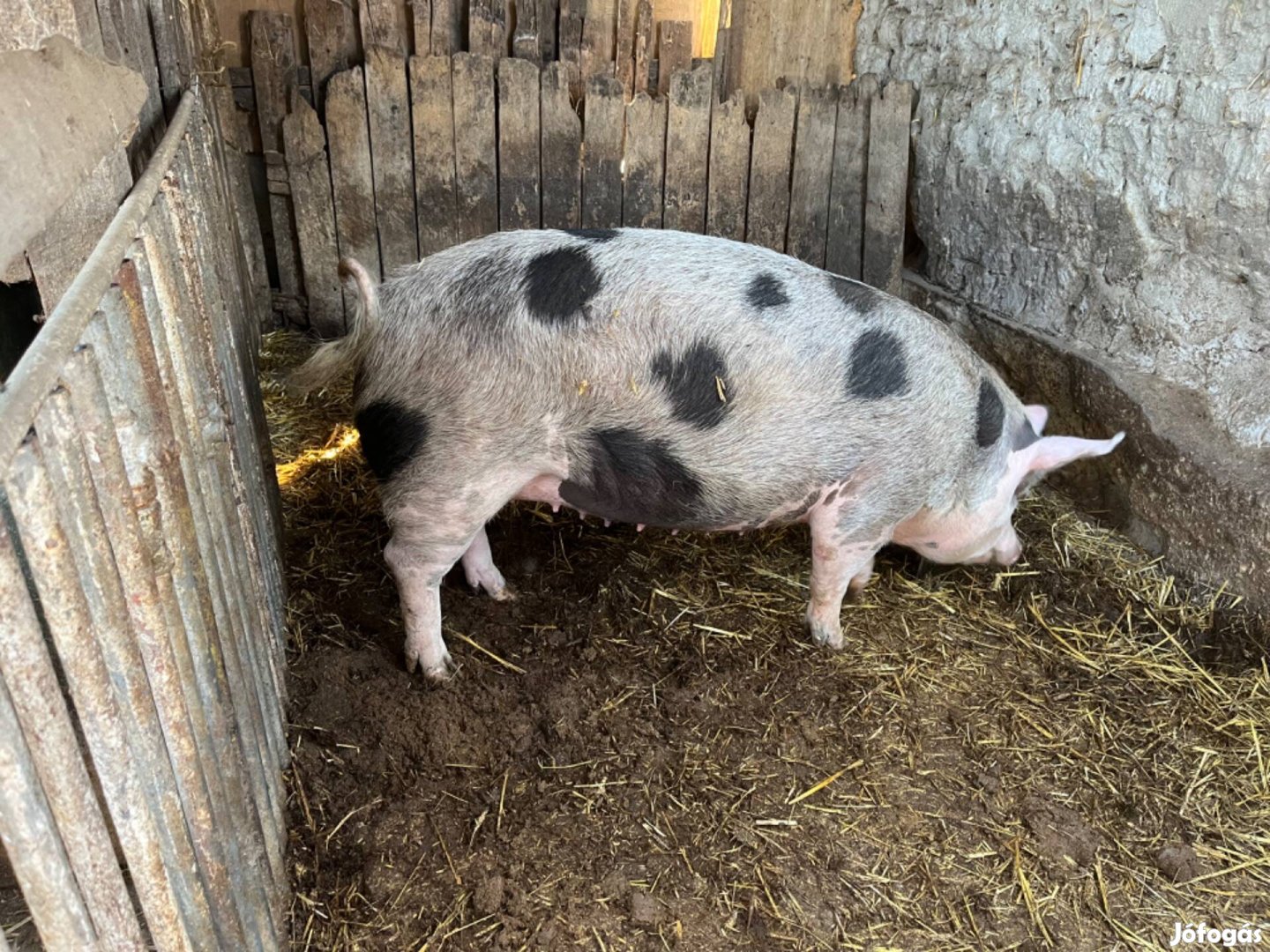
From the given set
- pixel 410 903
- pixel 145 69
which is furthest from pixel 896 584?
pixel 145 69

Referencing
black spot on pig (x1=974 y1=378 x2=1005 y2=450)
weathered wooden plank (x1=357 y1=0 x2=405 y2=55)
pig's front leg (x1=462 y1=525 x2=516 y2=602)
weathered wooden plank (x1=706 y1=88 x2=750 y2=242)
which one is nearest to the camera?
black spot on pig (x1=974 y1=378 x2=1005 y2=450)

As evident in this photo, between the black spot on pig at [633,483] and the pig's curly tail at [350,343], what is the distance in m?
0.76

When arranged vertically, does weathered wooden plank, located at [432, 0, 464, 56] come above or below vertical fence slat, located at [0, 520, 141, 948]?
above

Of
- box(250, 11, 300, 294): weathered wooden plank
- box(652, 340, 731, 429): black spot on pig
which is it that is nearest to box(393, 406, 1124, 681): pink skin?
box(652, 340, 731, 429): black spot on pig

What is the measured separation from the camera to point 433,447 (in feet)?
9.70

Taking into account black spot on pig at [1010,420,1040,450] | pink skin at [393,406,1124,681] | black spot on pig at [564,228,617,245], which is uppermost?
black spot on pig at [564,228,617,245]

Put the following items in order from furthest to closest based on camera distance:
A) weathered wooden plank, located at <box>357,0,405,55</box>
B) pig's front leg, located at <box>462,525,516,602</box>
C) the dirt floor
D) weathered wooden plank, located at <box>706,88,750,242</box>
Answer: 1. weathered wooden plank, located at <box>706,88,750,242</box>
2. weathered wooden plank, located at <box>357,0,405,55</box>
3. pig's front leg, located at <box>462,525,516,602</box>
4. the dirt floor

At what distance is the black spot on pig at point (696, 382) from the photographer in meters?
2.94

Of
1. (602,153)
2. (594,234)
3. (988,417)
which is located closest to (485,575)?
(594,234)

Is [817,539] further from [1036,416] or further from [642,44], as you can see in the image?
[642,44]

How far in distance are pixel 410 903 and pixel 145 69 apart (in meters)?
2.27

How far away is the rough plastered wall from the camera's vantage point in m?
3.44

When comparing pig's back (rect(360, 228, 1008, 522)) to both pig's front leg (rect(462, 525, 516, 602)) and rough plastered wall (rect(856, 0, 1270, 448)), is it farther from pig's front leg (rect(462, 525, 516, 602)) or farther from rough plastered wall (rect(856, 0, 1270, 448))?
rough plastered wall (rect(856, 0, 1270, 448))

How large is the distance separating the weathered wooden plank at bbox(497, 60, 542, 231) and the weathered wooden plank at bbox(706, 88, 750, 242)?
880mm
